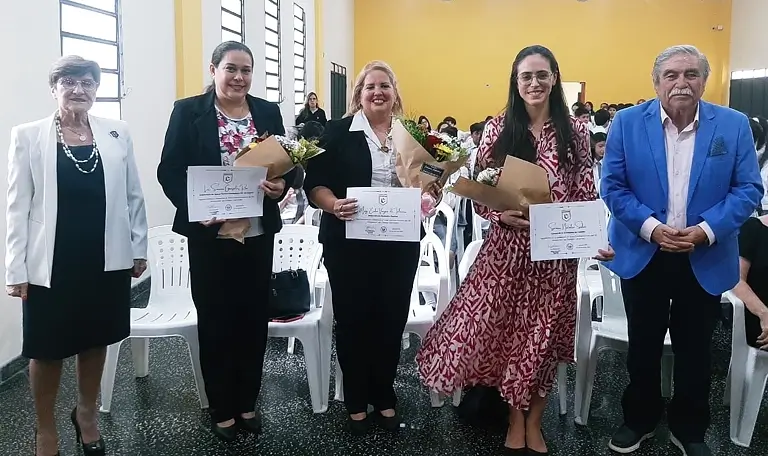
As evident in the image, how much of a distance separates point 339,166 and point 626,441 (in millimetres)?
1510

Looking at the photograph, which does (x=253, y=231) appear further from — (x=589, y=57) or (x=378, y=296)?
(x=589, y=57)

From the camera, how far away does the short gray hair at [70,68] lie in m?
2.31

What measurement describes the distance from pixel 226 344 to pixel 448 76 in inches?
589

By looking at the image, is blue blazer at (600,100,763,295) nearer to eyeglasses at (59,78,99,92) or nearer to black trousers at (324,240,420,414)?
black trousers at (324,240,420,414)

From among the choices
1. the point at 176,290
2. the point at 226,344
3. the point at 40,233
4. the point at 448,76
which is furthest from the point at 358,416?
the point at 448,76

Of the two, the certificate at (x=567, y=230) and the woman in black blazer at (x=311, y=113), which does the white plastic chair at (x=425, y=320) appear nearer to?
A: the certificate at (x=567, y=230)

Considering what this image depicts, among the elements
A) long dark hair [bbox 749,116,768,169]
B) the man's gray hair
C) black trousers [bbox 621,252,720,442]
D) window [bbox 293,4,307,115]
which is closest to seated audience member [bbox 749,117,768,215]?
long dark hair [bbox 749,116,768,169]

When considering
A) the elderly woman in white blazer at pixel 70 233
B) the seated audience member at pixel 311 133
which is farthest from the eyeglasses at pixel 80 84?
the seated audience member at pixel 311 133

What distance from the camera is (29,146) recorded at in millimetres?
2281

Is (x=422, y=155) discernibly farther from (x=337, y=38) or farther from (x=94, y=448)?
(x=337, y=38)

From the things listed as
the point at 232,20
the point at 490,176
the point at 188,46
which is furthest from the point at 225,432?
the point at 232,20

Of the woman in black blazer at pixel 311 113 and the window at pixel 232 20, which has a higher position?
the window at pixel 232 20

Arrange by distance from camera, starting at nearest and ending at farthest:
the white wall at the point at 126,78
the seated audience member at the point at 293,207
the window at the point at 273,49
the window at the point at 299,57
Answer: the white wall at the point at 126,78 → the seated audience member at the point at 293,207 → the window at the point at 273,49 → the window at the point at 299,57

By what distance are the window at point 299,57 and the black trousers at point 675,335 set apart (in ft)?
30.2
